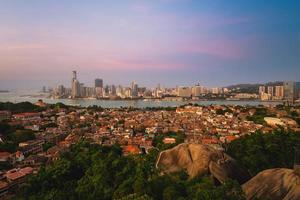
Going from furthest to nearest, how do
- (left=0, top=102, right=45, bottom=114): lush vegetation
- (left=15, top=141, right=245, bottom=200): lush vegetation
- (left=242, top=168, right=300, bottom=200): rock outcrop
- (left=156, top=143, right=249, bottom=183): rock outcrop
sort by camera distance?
(left=0, top=102, right=45, bottom=114): lush vegetation → (left=156, top=143, right=249, bottom=183): rock outcrop → (left=242, top=168, right=300, bottom=200): rock outcrop → (left=15, top=141, right=245, bottom=200): lush vegetation

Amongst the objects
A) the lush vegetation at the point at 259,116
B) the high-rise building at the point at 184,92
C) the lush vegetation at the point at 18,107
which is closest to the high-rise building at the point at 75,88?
the high-rise building at the point at 184,92

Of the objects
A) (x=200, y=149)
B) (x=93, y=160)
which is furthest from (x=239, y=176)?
(x=93, y=160)

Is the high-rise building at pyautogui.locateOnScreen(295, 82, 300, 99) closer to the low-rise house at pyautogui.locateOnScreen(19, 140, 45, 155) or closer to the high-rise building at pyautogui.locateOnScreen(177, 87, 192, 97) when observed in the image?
the high-rise building at pyautogui.locateOnScreen(177, 87, 192, 97)

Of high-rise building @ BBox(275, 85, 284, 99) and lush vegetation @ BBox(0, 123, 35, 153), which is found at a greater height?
high-rise building @ BBox(275, 85, 284, 99)

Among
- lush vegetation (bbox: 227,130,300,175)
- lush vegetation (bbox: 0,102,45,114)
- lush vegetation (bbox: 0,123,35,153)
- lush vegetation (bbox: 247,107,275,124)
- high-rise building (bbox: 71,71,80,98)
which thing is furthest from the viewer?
high-rise building (bbox: 71,71,80,98)

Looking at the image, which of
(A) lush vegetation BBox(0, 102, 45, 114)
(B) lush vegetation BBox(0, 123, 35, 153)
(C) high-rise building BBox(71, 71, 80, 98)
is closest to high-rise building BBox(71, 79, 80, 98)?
(C) high-rise building BBox(71, 71, 80, 98)

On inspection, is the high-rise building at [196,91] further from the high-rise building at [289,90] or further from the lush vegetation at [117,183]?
the lush vegetation at [117,183]
